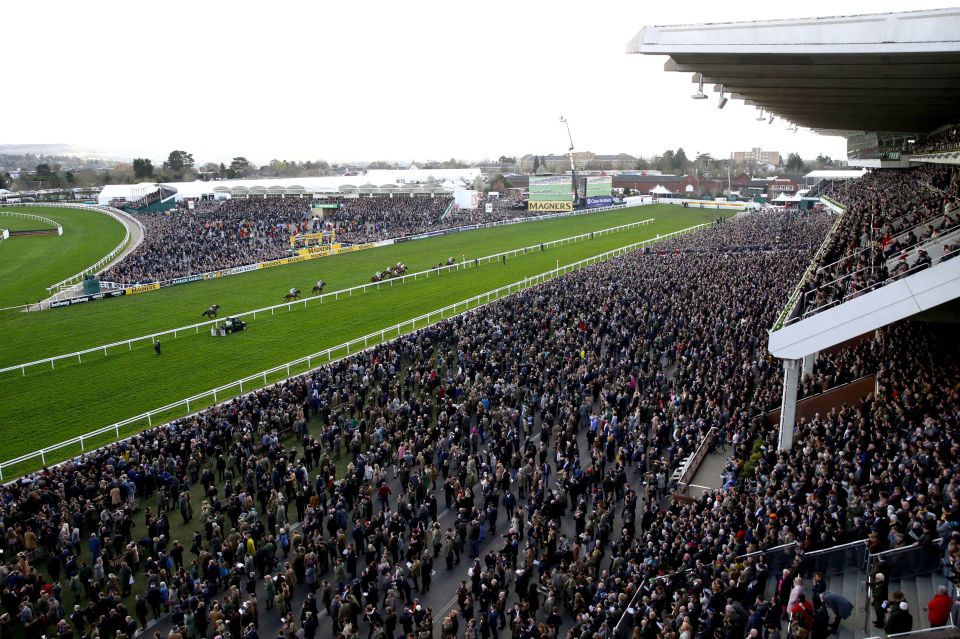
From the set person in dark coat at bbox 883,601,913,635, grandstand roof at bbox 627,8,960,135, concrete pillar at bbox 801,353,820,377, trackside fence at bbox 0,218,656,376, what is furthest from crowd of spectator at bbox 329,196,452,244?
person in dark coat at bbox 883,601,913,635

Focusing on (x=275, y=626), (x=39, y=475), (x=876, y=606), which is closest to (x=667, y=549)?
(x=876, y=606)

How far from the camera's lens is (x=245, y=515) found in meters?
11.8

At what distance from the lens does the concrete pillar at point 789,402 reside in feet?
40.0

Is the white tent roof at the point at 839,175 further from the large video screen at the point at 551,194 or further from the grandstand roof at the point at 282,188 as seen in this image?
the grandstand roof at the point at 282,188

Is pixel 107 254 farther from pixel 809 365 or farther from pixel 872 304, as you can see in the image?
pixel 872 304

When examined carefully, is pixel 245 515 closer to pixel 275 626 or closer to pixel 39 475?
pixel 275 626

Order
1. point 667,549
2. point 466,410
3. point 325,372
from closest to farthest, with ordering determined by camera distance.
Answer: point 667,549 < point 466,410 < point 325,372

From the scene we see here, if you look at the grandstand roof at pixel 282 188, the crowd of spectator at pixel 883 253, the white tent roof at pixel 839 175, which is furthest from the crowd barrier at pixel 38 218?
the white tent roof at pixel 839 175

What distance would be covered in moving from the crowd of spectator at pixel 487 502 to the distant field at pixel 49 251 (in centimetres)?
1622

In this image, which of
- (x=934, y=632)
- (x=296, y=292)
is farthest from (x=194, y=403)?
(x=934, y=632)

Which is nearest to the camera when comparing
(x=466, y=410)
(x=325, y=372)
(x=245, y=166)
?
(x=466, y=410)

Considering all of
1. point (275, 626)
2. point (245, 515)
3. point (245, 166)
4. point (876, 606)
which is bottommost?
point (275, 626)

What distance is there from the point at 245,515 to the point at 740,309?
16016 mm

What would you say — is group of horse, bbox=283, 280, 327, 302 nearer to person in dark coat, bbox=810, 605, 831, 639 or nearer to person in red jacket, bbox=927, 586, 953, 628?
person in dark coat, bbox=810, 605, 831, 639
